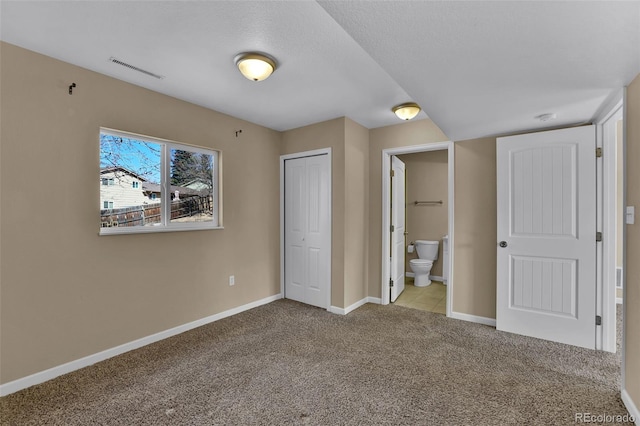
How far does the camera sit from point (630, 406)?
188cm

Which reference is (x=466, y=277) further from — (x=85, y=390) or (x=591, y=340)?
(x=85, y=390)

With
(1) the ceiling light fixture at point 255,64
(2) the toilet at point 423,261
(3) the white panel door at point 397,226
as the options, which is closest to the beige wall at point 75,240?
(1) the ceiling light fixture at point 255,64

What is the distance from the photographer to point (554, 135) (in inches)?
114

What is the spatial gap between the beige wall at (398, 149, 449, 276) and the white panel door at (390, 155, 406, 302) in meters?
1.23

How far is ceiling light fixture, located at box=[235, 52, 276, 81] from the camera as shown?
88.6 inches

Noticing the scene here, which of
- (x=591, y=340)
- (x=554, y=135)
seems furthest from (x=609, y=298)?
(x=554, y=135)

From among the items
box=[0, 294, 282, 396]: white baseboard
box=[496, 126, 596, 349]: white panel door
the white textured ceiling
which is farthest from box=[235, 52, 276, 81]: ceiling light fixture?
box=[0, 294, 282, 396]: white baseboard

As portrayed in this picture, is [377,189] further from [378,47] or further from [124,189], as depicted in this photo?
[124,189]

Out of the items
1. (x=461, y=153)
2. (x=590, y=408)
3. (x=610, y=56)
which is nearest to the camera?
(x=610, y=56)

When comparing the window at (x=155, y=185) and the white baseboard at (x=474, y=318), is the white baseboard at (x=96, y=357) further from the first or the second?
the white baseboard at (x=474, y=318)

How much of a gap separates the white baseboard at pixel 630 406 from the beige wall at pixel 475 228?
54.7 inches

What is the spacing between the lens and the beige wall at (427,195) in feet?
18.1

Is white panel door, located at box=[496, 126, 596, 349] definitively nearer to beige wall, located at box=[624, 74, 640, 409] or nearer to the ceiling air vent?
beige wall, located at box=[624, 74, 640, 409]

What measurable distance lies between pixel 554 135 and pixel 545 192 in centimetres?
54
